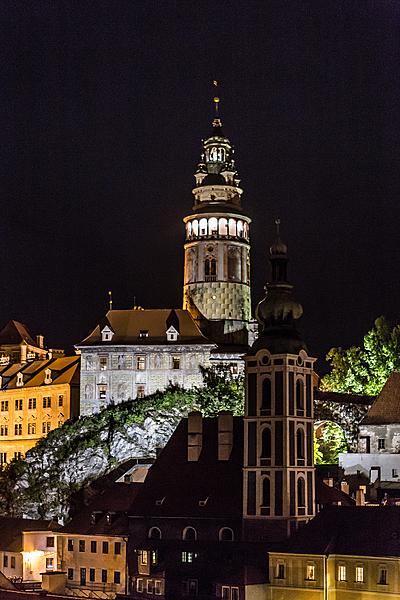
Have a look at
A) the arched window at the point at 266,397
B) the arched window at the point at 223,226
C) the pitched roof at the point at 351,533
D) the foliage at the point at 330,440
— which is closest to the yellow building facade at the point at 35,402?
the arched window at the point at 223,226

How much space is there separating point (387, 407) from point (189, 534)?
22493mm

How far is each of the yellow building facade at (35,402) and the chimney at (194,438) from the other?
30228 millimetres

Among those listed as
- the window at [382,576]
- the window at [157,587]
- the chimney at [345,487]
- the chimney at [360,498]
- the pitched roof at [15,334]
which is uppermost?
the pitched roof at [15,334]

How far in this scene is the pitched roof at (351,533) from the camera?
59438 millimetres

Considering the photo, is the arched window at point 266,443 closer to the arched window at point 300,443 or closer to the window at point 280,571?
the arched window at point 300,443

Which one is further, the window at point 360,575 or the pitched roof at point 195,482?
the pitched roof at point 195,482

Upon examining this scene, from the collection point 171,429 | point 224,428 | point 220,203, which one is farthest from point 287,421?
point 220,203

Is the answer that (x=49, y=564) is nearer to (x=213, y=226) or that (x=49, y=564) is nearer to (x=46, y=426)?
(x=46, y=426)

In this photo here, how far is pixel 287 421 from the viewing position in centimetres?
6581

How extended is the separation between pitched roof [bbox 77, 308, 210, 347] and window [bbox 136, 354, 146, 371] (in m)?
0.95

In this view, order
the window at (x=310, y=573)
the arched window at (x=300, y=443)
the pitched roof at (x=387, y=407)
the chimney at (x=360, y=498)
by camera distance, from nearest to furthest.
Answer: the window at (x=310, y=573), the arched window at (x=300, y=443), the chimney at (x=360, y=498), the pitched roof at (x=387, y=407)

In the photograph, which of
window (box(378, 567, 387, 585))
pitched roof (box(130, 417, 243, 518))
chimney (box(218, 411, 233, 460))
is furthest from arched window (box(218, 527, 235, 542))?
window (box(378, 567, 387, 585))

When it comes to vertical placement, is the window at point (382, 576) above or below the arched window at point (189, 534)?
below

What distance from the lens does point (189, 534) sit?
68.4 metres
